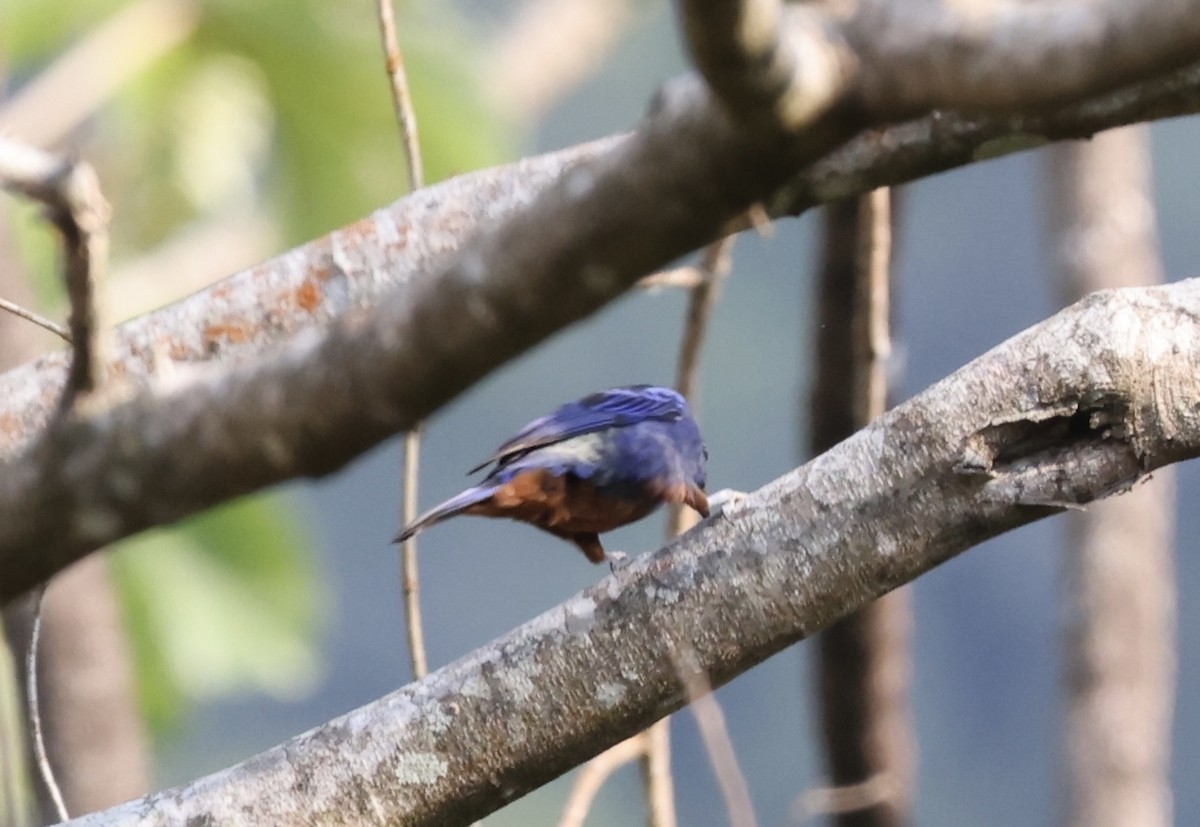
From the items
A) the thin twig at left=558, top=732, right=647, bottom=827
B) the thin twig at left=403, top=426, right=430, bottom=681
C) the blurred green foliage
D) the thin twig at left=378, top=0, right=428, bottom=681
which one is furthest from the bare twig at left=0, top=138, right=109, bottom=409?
the blurred green foliage

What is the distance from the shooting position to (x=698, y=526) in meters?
1.52

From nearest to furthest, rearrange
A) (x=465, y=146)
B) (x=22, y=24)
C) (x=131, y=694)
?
(x=131, y=694)
(x=465, y=146)
(x=22, y=24)

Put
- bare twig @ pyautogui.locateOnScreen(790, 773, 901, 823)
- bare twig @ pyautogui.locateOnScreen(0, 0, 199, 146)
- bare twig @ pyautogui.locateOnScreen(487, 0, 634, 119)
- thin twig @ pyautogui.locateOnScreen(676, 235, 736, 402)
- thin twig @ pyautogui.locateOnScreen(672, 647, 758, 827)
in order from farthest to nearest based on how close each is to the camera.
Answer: bare twig @ pyautogui.locateOnScreen(487, 0, 634, 119)
bare twig @ pyautogui.locateOnScreen(0, 0, 199, 146)
bare twig @ pyautogui.locateOnScreen(790, 773, 901, 823)
thin twig @ pyautogui.locateOnScreen(676, 235, 736, 402)
thin twig @ pyautogui.locateOnScreen(672, 647, 758, 827)

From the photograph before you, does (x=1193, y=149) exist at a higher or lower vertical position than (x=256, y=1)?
lower

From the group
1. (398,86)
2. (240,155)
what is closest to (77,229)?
(398,86)

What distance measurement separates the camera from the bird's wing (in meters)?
1.96

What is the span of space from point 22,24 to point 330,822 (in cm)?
388

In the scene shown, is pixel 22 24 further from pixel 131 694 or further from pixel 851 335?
pixel 851 335

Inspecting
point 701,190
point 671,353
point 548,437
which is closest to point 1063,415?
point 548,437

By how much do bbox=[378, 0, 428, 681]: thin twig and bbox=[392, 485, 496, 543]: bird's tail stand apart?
3.1 inches

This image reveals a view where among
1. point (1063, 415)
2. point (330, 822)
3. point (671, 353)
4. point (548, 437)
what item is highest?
point (1063, 415)

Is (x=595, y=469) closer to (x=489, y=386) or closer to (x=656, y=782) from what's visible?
(x=656, y=782)

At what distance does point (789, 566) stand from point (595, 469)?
551 millimetres

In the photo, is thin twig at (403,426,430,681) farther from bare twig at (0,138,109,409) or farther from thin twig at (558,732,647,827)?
bare twig at (0,138,109,409)
